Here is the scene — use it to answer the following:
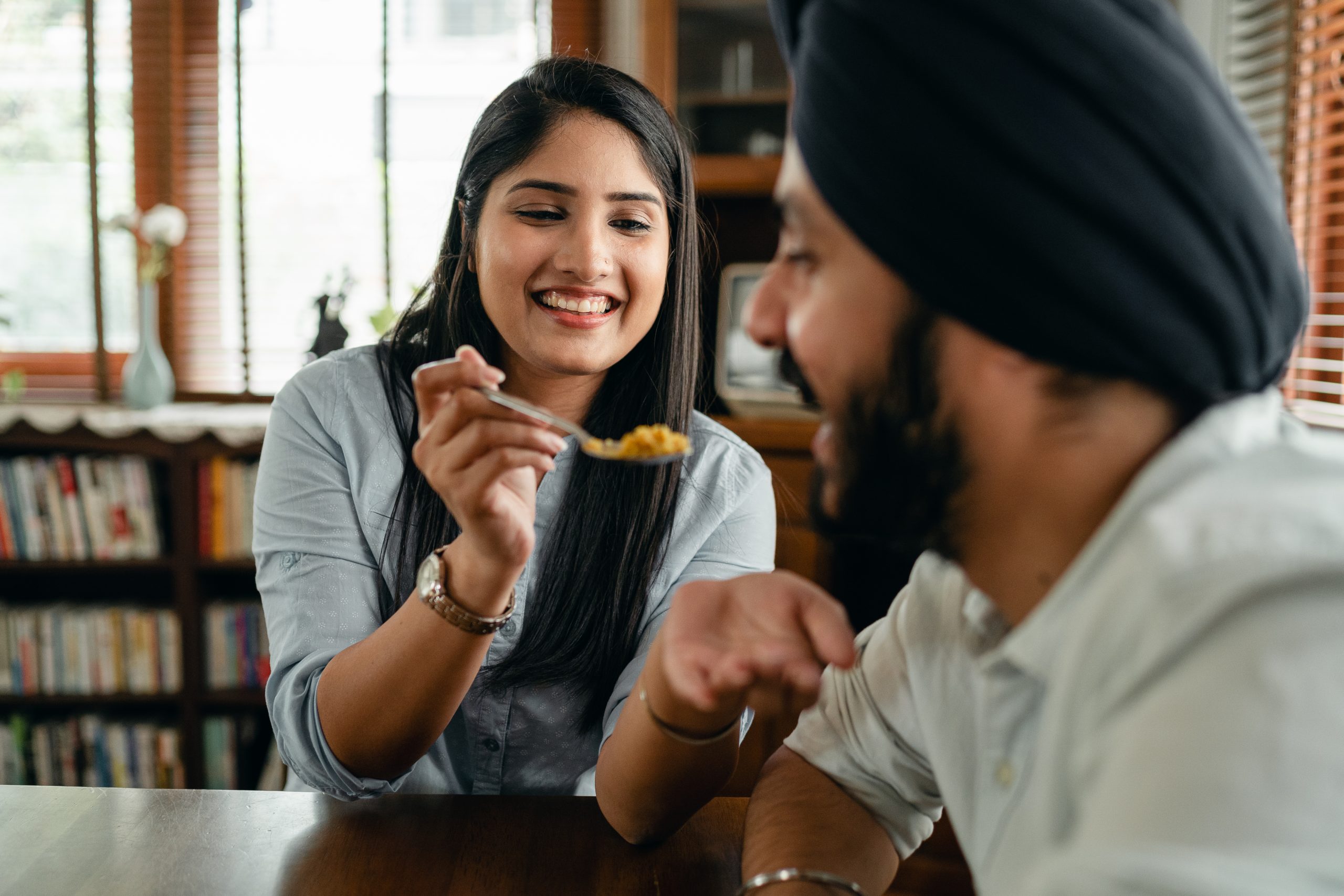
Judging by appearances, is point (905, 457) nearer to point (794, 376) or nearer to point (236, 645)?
point (794, 376)

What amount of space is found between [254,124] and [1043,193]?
3.16 meters

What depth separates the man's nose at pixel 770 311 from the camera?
2.68 feet

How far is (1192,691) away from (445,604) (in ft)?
2.52

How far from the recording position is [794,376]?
3.07ft

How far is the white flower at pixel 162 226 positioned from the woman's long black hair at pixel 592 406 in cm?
187

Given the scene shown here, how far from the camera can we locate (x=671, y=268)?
1.51 meters

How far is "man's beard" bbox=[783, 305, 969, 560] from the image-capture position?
0.71 m

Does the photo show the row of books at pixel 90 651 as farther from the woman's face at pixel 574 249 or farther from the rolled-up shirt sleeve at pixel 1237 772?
the rolled-up shirt sleeve at pixel 1237 772

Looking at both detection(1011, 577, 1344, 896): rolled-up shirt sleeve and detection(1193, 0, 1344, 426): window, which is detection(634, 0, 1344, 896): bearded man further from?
detection(1193, 0, 1344, 426): window

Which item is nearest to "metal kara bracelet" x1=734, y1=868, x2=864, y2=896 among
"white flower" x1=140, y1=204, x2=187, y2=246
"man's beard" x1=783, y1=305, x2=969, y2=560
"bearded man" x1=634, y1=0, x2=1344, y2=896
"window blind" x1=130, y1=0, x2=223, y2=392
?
"bearded man" x1=634, y1=0, x2=1344, y2=896

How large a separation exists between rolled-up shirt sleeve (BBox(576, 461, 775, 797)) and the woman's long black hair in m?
0.03

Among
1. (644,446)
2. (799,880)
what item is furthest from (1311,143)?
(799,880)

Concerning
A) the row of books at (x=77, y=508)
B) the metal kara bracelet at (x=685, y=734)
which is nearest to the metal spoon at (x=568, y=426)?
the metal kara bracelet at (x=685, y=734)

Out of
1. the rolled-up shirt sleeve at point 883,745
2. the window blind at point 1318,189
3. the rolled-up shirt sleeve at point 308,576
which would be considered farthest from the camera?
the window blind at point 1318,189
